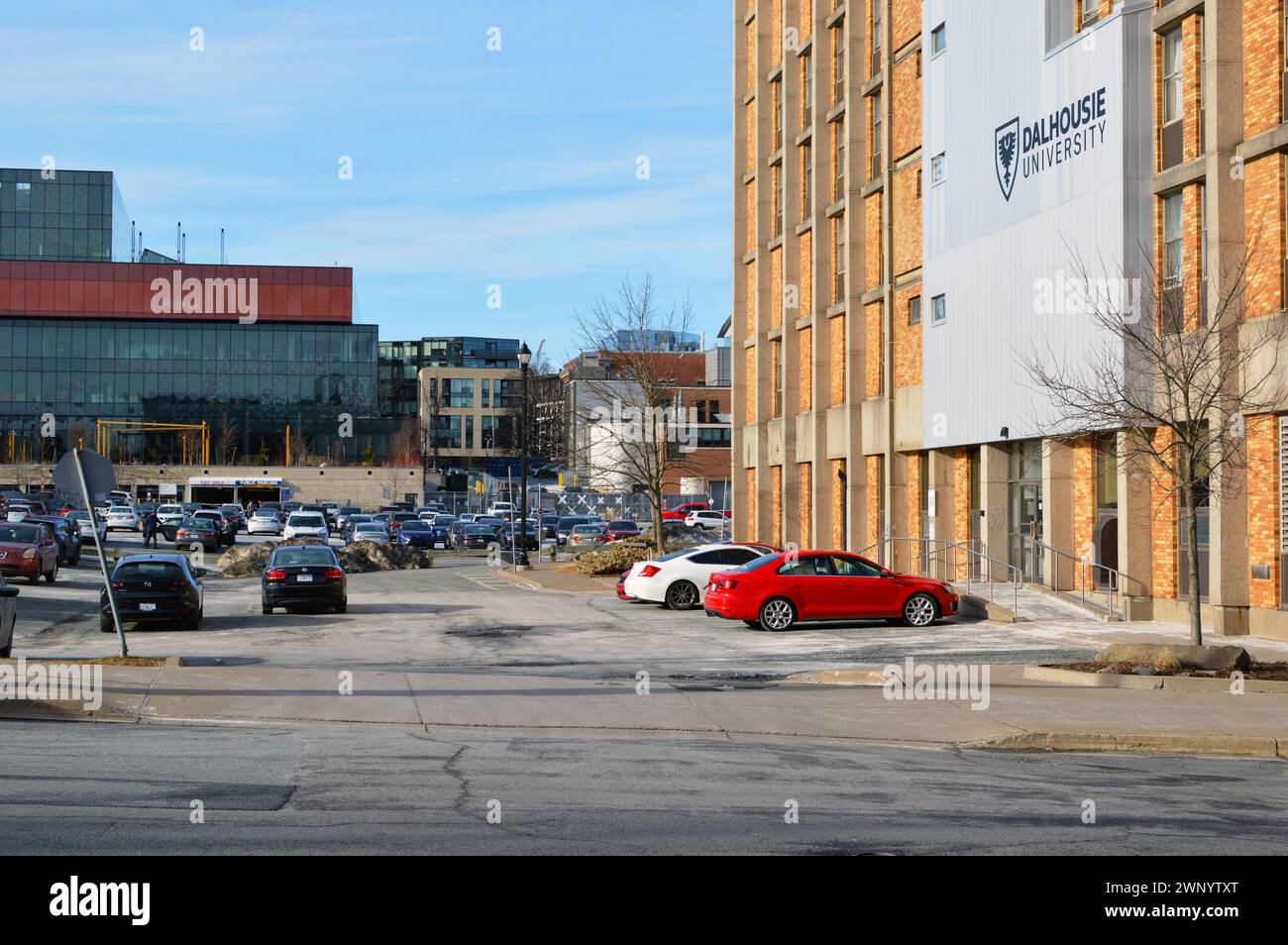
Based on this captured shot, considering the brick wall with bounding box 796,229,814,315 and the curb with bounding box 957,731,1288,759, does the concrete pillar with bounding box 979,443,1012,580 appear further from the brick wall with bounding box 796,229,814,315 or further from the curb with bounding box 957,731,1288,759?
the curb with bounding box 957,731,1288,759

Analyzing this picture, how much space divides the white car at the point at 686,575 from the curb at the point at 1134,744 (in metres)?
17.1

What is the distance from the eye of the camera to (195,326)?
12725 cm

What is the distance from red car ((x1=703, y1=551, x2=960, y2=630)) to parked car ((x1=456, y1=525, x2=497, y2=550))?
42.4 metres

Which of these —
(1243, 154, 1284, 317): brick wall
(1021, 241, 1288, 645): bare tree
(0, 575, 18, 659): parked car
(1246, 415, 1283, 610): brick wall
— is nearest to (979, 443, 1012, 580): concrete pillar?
(1021, 241, 1288, 645): bare tree

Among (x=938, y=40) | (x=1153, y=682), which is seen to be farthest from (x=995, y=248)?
(x=1153, y=682)

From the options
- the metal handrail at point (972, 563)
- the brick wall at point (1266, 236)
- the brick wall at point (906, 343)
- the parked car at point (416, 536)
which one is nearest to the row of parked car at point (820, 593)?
the metal handrail at point (972, 563)

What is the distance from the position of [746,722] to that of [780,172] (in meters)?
38.6

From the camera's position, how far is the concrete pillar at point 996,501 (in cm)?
3325

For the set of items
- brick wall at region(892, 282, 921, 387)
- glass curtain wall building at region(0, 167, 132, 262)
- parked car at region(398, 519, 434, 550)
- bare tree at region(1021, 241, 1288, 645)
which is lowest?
parked car at region(398, 519, 434, 550)

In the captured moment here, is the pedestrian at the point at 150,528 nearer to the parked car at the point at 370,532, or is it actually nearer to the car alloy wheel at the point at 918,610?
the parked car at the point at 370,532

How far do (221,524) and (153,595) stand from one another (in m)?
44.6

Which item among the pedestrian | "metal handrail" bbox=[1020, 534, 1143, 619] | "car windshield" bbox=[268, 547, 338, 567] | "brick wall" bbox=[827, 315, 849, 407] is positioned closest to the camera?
"metal handrail" bbox=[1020, 534, 1143, 619]

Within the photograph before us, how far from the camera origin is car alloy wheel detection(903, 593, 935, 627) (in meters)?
26.5

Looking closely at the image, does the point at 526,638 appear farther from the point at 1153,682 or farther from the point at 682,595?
the point at 1153,682
